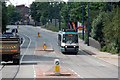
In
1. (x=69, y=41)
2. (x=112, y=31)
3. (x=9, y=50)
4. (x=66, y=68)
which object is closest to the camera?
(x=66, y=68)

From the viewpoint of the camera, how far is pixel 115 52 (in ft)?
155

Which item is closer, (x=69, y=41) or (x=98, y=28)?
(x=69, y=41)

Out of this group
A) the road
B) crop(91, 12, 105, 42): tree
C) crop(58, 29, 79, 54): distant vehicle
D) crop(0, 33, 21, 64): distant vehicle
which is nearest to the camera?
the road

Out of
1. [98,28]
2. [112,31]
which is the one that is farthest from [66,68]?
[98,28]

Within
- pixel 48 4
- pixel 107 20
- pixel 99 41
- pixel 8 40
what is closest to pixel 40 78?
pixel 8 40

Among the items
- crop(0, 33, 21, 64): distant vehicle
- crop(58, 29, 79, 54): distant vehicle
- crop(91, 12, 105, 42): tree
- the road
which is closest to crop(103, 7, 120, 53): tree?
crop(91, 12, 105, 42): tree

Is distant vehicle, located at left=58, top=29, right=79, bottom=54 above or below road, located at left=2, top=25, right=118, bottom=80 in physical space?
above

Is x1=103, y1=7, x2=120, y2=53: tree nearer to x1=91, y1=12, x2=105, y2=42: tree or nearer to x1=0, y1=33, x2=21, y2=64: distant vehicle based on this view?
x1=91, y1=12, x2=105, y2=42: tree

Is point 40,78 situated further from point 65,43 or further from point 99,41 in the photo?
point 99,41

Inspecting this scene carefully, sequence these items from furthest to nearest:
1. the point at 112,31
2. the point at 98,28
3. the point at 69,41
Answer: the point at 98,28 → the point at 112,31 → the point at 69,41

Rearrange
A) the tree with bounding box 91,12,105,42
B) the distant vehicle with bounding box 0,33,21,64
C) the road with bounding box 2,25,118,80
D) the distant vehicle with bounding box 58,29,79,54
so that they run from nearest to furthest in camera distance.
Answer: the road with bounding box 2,25,118,80 → the distant vehicle with bounding box 0,33,21,64 → the distant vehicle with bounding box 58,29,79,54 → the tree with bounding box 91,12,105,42

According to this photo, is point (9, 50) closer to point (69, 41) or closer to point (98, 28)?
point (69, 41)

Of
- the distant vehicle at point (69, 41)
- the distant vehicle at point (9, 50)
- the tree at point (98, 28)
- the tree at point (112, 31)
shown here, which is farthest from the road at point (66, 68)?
the tree at point (98, 28)

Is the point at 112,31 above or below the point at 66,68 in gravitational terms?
above
